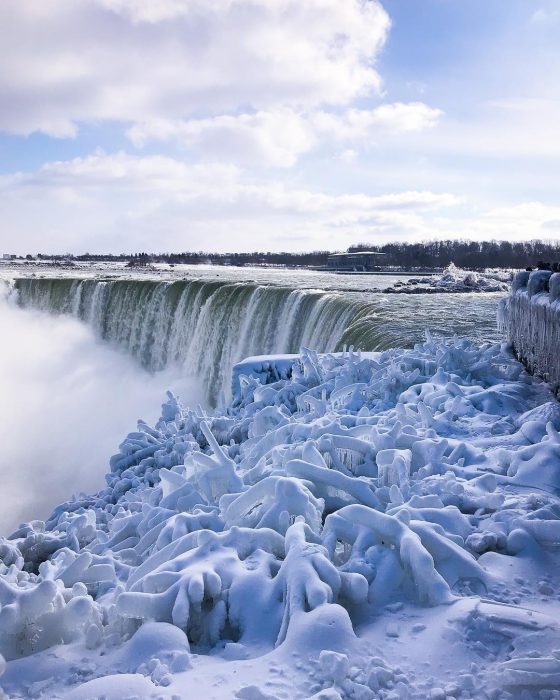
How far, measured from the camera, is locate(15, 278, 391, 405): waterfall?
14781mm

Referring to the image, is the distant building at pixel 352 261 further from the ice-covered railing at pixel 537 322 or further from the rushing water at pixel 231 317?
the ice-covered railing at pixel 537 322

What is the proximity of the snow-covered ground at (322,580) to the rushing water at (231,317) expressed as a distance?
261 inches

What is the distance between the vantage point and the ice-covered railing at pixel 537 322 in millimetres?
5918

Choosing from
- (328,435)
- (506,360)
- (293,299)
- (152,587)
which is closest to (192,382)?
(293,299)

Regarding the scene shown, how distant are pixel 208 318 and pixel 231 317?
125 cm

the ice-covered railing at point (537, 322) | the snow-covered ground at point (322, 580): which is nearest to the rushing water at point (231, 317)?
the ice-covered railing at point (537, 322)

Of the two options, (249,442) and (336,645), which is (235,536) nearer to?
(336,645)

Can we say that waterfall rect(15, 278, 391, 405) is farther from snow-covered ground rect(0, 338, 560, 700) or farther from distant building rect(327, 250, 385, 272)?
distant building rect(327, 250, 385, 272)

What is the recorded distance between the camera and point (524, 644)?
2.41 meters

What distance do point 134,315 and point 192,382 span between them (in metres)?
5.87

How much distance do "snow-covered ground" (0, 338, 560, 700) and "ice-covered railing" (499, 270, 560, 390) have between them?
4.33 ft

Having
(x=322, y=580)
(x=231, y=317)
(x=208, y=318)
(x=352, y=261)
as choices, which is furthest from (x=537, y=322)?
(x=352, y=261)

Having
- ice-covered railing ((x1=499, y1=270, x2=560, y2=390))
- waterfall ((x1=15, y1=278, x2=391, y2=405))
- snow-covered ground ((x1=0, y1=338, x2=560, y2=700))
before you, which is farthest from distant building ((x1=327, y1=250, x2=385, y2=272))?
snow-covered ground ((x1=0, y1=338, x2=560, y2=700))

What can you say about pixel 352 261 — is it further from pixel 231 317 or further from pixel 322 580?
pixel 322 580
